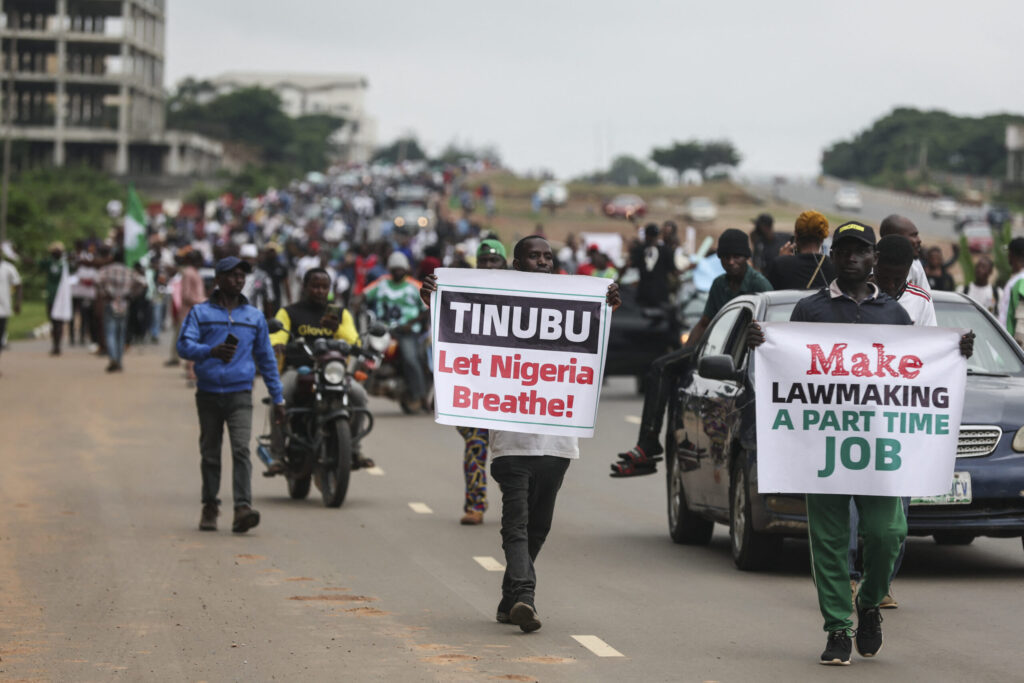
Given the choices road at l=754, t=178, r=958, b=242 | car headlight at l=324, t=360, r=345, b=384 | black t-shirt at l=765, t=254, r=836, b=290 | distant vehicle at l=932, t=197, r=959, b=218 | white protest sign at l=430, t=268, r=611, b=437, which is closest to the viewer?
white protest sign at l=430, t=268, r=611, b=437

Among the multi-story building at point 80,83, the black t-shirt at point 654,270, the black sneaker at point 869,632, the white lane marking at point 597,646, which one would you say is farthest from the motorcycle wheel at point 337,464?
the multi-story building at point 80,83

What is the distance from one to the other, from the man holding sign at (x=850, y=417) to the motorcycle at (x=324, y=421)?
633 centimetres

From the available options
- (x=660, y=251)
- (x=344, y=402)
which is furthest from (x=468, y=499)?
(x=660, y=251)

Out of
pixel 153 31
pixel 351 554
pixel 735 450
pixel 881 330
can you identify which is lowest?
pixel 351 554

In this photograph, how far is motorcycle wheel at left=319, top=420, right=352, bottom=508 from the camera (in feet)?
48.1

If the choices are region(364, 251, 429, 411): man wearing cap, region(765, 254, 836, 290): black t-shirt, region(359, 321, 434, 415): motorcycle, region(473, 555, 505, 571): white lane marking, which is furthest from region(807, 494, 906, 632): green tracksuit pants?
region(359, 321, 434, 415): motorcycle

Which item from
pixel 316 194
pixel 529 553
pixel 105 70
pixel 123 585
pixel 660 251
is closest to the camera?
pixel 529 553

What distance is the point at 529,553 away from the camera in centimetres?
964

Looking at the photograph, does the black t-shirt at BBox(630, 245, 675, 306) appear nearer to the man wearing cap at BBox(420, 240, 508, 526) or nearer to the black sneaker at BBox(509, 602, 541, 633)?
the man wearing cap at BBox(420, 240, 508, 526)

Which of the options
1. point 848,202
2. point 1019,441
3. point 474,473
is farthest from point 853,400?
point 848,202

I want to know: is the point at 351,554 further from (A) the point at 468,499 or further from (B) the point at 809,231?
(B) the point at 809,231

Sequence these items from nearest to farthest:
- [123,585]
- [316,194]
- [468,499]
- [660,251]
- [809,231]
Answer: [123,585] < [809,231] < [468,499] < [660,251] < [316,194]

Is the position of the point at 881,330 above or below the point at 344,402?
above

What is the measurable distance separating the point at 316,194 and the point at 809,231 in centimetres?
10003
